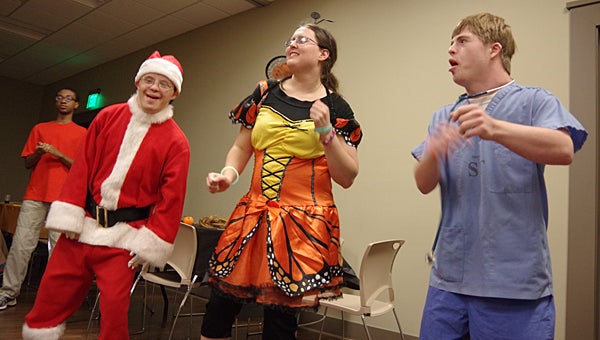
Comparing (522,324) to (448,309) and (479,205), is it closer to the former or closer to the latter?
(448,309)

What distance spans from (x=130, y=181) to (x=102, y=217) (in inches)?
7.0

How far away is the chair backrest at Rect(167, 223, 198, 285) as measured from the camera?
2982 mm

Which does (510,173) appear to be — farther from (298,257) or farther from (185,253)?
(185,253)

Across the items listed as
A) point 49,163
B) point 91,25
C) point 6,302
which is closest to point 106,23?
point 91,25

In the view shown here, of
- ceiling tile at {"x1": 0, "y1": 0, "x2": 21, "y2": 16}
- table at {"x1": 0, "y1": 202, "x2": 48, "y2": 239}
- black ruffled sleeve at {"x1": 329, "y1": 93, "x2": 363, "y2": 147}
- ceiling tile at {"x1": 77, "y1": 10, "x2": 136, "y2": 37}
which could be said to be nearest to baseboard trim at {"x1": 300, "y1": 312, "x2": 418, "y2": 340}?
black ruffled sleeve at {"x1": 329, "y1": 93, "x2": 363, "y2": 147}

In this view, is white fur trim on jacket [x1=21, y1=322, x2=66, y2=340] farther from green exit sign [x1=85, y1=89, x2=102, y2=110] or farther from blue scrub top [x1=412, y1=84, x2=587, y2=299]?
green exit sign [x1=85, y1=89, x2=102, y2=110]

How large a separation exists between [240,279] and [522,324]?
79 cm

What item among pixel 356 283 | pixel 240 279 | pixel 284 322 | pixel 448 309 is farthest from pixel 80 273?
pixel 356 283

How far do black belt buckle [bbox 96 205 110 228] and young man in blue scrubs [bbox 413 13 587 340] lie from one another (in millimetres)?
1233

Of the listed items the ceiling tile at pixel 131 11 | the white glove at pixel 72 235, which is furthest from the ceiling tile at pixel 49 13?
the white glove at pixel 72 235

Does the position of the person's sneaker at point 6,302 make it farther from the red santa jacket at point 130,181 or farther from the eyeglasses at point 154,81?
the eyeglasses at point 154,81

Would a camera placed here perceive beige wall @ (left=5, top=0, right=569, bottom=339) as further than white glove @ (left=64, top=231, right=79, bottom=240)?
Yes

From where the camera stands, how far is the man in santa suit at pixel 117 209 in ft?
5.75

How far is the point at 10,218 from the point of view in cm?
495
